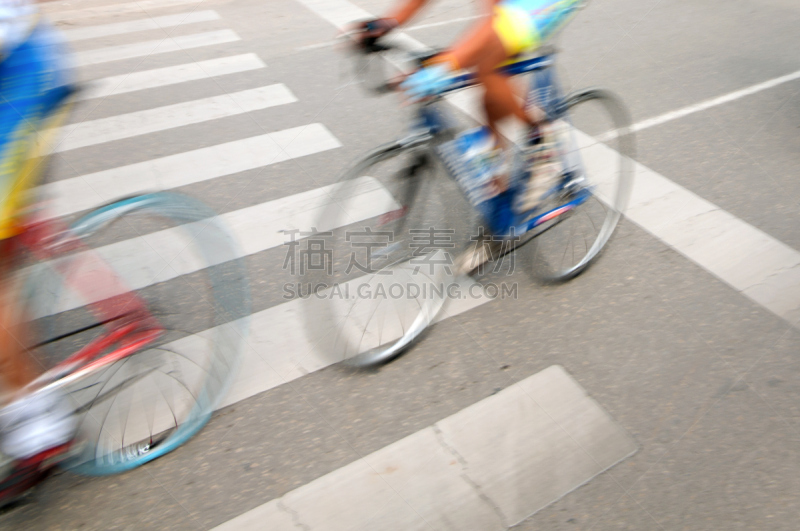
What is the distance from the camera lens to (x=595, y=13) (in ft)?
24.5

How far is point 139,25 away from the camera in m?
7.01

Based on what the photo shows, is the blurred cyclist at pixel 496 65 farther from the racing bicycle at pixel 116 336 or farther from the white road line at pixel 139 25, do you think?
the white road line at pixel 139 25

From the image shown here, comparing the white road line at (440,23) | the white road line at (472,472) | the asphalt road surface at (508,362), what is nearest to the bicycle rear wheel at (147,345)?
the asphalt road surface at (508,362)

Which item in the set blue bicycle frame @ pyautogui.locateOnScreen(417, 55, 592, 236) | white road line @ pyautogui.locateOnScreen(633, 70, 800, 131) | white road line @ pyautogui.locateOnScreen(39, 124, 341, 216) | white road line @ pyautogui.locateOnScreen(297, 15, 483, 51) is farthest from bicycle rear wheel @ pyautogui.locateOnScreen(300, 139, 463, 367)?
white road line @ pyautogui.locateOnScreen(297, 15, 483, 51)

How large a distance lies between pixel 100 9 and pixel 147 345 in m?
6.74

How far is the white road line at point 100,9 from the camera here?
730cm

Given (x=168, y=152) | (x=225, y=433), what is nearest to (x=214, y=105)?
(x=168, y=152)

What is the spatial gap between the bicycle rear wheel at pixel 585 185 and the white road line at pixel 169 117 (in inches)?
113

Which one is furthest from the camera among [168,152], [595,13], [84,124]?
[595,13]

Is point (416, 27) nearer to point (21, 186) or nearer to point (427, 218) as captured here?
point (427, 218)

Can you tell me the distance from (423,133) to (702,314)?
1874 millimetres

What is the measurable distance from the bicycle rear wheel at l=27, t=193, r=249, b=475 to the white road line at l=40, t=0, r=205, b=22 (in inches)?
217

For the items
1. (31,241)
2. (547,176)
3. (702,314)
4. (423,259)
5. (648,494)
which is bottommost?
(648,494)

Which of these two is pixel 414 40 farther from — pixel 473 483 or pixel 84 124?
pixel 473 483
